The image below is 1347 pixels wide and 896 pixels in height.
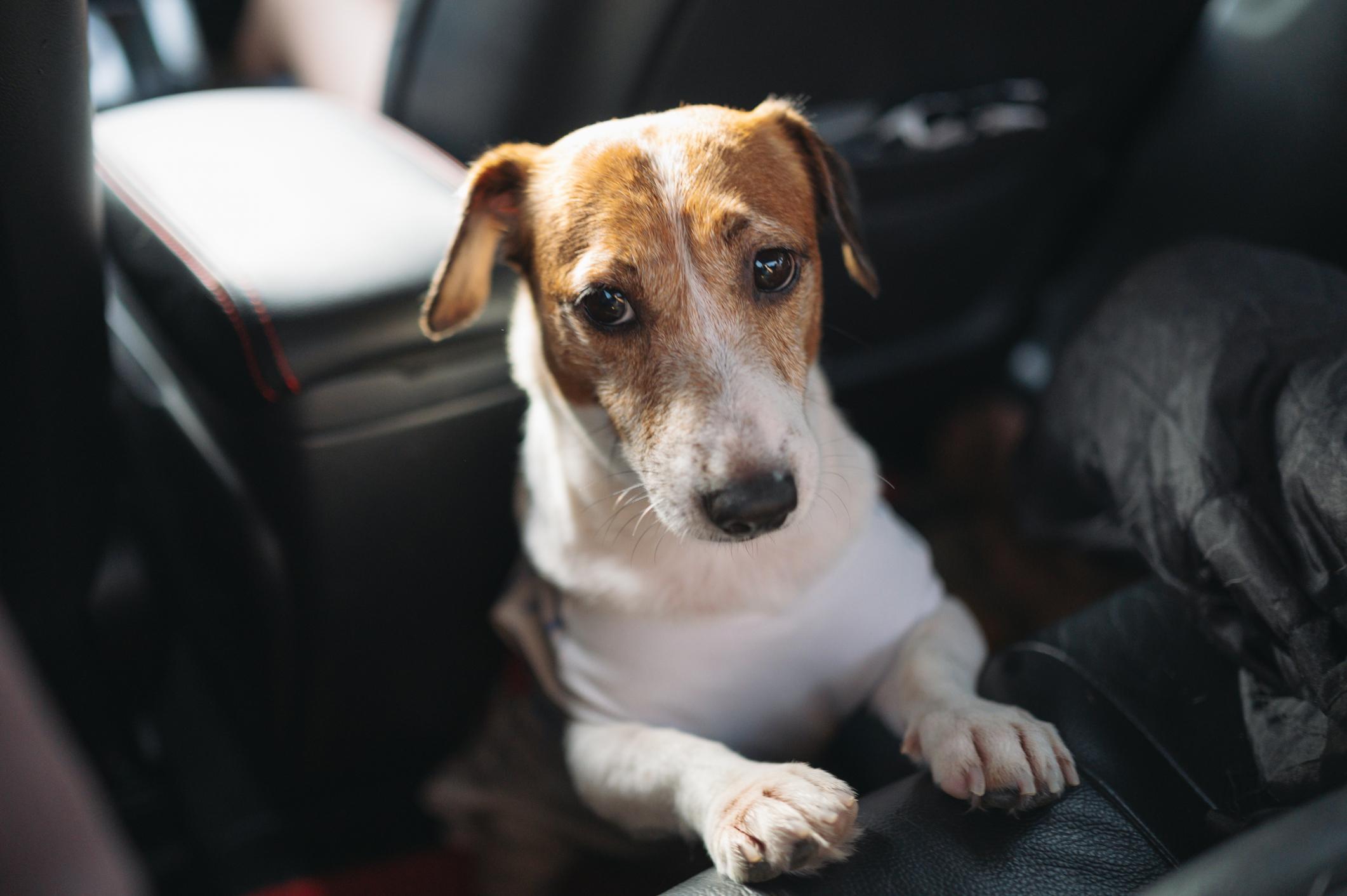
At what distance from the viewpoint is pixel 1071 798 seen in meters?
1.03

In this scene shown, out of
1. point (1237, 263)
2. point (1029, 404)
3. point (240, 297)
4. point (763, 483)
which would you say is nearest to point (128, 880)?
point (763, 483)

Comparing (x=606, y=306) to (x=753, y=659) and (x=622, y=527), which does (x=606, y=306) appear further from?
(x=753, y=659)

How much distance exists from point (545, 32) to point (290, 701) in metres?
1.11

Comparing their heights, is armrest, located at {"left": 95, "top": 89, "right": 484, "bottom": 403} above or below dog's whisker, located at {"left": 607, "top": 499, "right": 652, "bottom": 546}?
above

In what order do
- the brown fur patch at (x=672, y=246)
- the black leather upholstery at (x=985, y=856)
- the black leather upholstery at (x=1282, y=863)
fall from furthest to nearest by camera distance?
the brown fur patch at (x=672, y=246)
the black leather upholstery at (x=985, y=856)
the black leather upholstery at (x=1282, y=863)

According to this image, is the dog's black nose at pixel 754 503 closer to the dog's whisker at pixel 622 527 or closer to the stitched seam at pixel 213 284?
the dog's whisker at pixel 622 527

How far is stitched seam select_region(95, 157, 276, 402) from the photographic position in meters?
1.23

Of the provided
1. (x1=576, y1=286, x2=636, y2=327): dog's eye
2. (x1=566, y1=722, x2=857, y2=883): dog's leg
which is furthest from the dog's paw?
(x1=576, y1=286, x2=636, y2=327): dog's eye

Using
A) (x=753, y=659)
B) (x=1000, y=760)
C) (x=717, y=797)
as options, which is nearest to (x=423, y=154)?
(x=753, y=659)

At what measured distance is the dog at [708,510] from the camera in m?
1.08

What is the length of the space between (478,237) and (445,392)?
0.79ft

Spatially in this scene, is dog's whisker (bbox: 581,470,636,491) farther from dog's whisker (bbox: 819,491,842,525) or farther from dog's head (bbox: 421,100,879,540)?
dog's whisker (bbox: 819,491,842,525)

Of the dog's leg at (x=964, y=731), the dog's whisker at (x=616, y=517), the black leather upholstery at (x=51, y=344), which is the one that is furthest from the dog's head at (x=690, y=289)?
the black leather upholstery at (x=51, y=344)

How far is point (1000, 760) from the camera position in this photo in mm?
1022
